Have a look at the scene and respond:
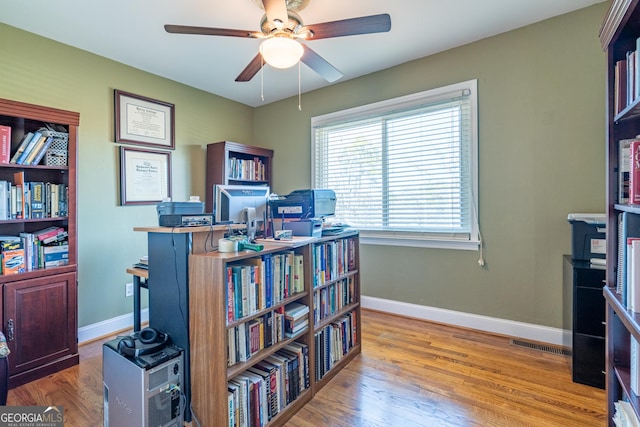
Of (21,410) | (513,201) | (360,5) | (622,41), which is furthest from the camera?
(513,201)


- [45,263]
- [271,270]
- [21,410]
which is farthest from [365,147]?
[21,410]

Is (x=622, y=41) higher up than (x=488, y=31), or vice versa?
(x=488, y=31)

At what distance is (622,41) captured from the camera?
1.30 metres

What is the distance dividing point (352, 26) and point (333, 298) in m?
1.78

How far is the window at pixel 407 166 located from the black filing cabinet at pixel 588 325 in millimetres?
874

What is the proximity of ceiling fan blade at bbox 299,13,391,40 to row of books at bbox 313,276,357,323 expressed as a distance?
164 cm

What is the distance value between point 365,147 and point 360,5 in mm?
1479

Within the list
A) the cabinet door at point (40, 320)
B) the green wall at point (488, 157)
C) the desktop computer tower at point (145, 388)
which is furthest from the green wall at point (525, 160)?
the cabinet door at point (40, 320)

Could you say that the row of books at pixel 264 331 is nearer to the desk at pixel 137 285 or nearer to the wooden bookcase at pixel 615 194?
the desk at pixel 137 285

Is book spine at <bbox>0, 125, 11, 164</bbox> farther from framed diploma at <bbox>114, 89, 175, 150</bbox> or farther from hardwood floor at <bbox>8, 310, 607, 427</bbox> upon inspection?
hardwood floor at <bbox>8, 310, 607, 427</bbox>

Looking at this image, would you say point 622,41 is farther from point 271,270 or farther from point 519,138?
point 271,270

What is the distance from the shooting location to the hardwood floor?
170 cm

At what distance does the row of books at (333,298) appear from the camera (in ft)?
6.77

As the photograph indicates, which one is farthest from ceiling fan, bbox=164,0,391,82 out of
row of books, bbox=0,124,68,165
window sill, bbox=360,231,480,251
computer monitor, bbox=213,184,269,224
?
window sill, bbox=360,231,480,251
